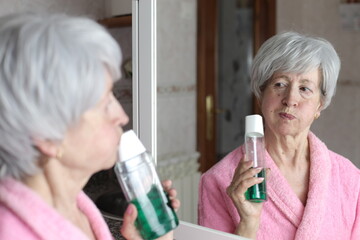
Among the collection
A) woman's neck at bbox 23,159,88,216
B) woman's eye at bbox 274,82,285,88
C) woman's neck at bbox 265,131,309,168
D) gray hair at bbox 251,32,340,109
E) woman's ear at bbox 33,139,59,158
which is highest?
gray hair at bbox 251,32,340,109

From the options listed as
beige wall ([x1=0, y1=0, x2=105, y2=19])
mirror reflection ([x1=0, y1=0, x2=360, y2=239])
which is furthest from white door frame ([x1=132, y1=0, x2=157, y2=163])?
beige wall ([x1=0, y1=0, x2=105, y2=19])

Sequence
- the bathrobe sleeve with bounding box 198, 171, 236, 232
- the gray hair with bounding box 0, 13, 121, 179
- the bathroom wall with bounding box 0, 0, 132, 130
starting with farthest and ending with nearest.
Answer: the bathroom wall with bounding box 0, 0, 132, 130 → the bathrobe sleeve with bounding box 198, 171, 236, 232 → the gray hair with bounding box 0, 13, 121, 179

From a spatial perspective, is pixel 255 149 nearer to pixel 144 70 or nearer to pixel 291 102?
pixel 291 102

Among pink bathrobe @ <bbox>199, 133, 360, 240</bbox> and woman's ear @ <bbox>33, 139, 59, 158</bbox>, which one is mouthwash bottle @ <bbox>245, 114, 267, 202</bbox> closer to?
pink bathrobe @ <bbox>199, 133, 360, 240</bbox>

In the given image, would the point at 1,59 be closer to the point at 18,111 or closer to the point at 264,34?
the point at 18,111

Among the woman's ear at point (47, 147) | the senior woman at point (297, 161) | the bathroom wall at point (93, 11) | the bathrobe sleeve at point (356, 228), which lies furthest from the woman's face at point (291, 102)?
the woman's ear at point (47, 147)

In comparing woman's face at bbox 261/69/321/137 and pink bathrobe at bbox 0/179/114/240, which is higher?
woman's face at bbox 261/69/321/137

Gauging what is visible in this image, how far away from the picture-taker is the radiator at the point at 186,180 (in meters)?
0.93

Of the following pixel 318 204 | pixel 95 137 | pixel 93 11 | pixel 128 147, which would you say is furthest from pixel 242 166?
pixel 93 11

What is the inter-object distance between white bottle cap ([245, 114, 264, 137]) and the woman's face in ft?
0.04

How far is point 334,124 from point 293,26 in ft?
0.58

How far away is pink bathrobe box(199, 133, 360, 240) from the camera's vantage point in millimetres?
757

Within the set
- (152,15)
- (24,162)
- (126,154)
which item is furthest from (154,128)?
(24,162)

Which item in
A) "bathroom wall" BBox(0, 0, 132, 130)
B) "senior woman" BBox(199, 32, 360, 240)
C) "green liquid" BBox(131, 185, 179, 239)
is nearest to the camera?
"green liquid" BBox(131, 185, 179, 239)
